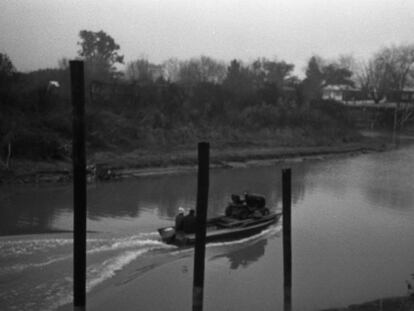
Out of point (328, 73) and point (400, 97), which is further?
point (328, 73)

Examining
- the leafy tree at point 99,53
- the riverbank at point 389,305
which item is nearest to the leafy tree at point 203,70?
the leafy tree at point 99,53

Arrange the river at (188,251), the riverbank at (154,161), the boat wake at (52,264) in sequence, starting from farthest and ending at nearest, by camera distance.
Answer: the riverbank at (154,161) → the river at (188,251) → the boat wake at (52,264)

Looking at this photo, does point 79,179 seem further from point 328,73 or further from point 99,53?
point 328,73

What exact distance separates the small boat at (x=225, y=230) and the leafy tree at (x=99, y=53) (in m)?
33.4

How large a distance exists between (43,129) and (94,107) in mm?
9511

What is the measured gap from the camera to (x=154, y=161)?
36.8 metres

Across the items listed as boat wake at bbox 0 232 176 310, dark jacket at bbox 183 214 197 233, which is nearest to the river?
boat wake at bbox 0 232 176 310

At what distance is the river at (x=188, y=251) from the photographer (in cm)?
1360

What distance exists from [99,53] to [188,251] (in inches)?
1696

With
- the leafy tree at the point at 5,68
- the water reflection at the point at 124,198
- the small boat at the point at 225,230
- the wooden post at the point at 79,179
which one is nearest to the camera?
the wooden post at the point at 79,179

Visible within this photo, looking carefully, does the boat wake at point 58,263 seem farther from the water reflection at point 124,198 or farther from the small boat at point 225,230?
the water reflection at point 124,198

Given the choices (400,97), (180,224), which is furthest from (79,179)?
(400,97)

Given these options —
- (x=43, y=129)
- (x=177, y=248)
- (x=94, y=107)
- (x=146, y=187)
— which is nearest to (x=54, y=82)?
(x=94, y=107)

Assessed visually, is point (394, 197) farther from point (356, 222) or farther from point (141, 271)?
point (141, 271)
